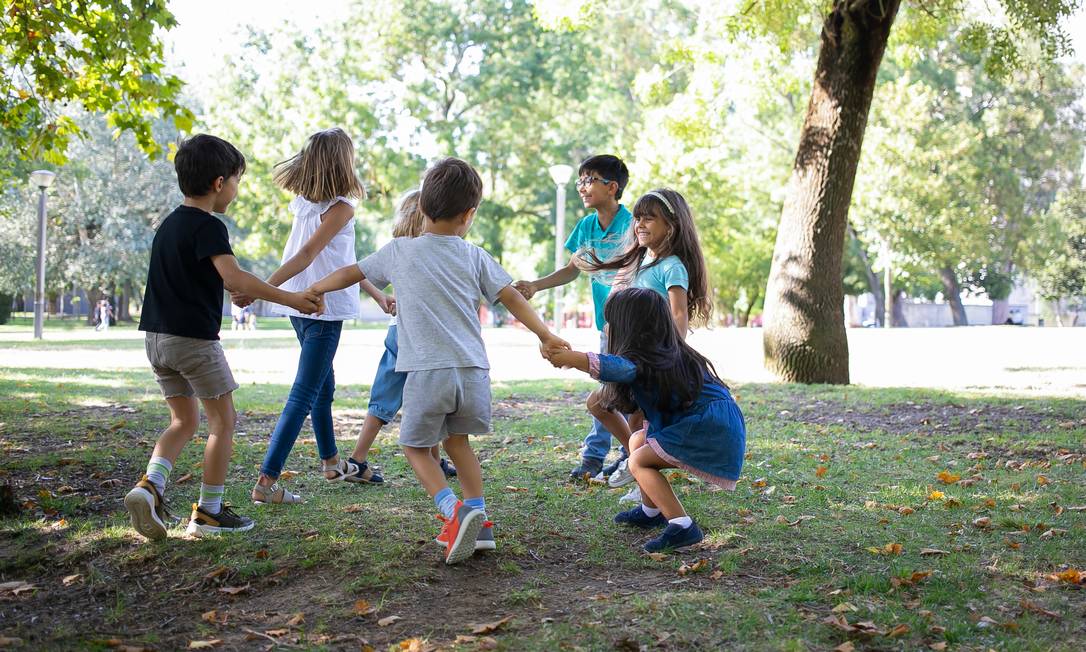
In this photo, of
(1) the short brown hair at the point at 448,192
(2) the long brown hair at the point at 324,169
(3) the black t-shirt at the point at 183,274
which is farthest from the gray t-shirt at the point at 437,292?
(2) the long brown hair at the point at 324,169

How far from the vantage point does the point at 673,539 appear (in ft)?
14.3

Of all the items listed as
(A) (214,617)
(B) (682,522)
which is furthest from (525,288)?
(A) (214,617)

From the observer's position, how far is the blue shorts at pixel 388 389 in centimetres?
595

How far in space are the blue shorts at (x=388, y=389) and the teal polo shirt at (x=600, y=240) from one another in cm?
126

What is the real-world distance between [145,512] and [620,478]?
2.72 metres

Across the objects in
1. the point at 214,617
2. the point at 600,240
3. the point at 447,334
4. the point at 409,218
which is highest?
the point at 409,218

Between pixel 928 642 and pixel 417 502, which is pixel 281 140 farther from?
pixel 928 642

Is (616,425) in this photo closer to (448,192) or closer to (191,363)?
(448,192)

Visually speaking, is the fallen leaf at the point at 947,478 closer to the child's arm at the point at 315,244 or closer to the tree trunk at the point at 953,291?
the child's arm at the point at 315,244

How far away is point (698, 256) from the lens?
520 cm

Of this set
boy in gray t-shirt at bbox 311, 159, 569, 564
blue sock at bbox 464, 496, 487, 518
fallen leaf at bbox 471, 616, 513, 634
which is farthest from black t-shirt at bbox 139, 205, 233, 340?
fallen leaf at bbox 471, 616, 513, 634

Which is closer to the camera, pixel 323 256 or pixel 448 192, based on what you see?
pixel 448 192

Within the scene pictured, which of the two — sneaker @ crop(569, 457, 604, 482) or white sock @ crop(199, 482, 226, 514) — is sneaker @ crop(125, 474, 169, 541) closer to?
white sock @ crop(199, 482, 226, 514)

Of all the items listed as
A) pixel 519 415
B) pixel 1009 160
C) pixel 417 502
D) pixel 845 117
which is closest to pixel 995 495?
pixel 417 502
